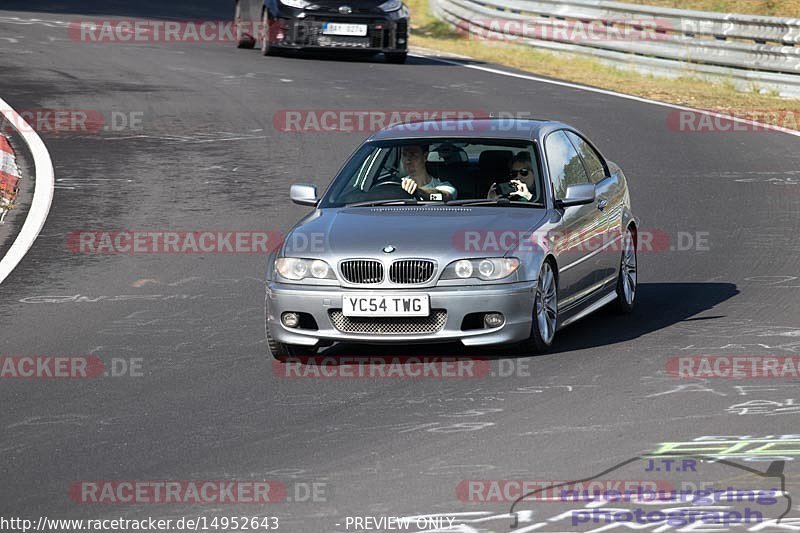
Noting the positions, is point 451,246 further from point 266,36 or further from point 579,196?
point 266,36

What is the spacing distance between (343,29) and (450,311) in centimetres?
1771

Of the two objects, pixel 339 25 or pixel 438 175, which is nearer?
pixel 438 175

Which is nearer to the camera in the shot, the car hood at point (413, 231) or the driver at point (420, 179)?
the car hood at point (413, 231)

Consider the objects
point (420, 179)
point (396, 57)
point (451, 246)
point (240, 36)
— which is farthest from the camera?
point (240, 36)

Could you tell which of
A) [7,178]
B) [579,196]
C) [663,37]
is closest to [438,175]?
[579,196]

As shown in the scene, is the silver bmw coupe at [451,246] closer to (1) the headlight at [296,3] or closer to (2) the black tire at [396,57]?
(1) the headlight at [296,3]

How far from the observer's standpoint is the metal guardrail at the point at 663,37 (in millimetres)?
24469

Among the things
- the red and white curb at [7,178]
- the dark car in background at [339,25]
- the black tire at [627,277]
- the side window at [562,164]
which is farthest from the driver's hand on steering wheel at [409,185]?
the dark car in background at [339,25]

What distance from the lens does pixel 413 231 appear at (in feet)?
32.5

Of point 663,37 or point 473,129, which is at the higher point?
point 473,129

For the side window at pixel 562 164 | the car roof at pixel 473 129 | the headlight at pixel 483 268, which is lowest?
the headlight at pixel 483 268

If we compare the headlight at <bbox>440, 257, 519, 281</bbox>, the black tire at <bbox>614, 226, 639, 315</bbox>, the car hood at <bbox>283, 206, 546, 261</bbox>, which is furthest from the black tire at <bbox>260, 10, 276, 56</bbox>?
the headlight at <bbox>440, 257, 519, 281</bbox>

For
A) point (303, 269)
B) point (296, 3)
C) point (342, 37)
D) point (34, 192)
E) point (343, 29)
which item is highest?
point (296, 3)

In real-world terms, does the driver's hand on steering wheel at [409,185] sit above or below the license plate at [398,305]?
above
